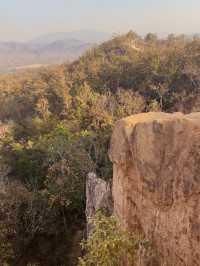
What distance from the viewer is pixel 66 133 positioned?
27.5 m

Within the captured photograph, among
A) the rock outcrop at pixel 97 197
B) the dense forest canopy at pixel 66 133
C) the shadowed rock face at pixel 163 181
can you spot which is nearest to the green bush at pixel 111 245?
the shadowed rock face at pixel 163 181

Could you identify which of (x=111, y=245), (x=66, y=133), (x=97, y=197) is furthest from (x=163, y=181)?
(x=66, y=133)

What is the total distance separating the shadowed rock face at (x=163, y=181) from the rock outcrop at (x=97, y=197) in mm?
2960

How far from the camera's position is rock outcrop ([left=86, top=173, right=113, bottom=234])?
1622 cm

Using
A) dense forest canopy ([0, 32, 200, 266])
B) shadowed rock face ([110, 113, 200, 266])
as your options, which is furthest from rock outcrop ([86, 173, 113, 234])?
dense forest canopy ([0, 32, 200, 266])

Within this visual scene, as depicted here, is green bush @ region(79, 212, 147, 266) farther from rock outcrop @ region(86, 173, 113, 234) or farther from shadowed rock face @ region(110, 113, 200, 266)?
rock outcrop @ region(86, 173, 113, 234)

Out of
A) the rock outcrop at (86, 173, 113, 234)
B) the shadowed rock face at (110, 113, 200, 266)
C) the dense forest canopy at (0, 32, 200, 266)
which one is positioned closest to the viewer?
the shadowed rock face at (110, 113, 200, 266)

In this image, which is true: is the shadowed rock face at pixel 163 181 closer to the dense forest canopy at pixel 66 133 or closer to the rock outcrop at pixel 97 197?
the rock outcrop at pixel 97 197

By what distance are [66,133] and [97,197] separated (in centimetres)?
1113

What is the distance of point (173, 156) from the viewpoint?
11039mm

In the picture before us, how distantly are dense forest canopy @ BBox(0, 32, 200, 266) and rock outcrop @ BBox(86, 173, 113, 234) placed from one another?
130 inches

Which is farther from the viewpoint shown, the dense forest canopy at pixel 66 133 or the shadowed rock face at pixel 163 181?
the dense forest canopy at pixel 66 133

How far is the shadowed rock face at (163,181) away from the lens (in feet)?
34.7

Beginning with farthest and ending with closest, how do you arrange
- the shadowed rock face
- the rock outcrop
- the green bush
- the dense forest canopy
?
the dense forest canopy, the rock outcrop, the green bush, the shadowed rock face
